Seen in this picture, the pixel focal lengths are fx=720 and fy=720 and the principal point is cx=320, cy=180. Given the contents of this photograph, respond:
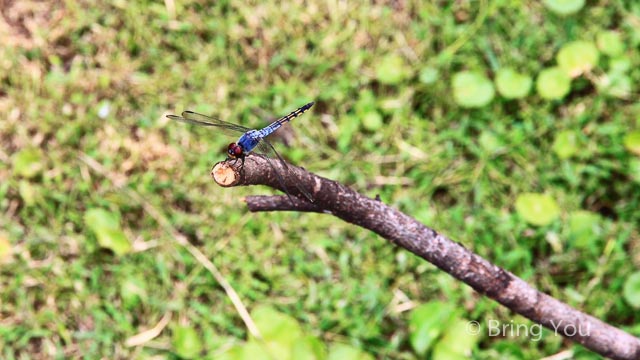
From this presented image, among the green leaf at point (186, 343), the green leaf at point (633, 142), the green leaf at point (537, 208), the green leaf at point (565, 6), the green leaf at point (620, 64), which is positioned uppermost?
the green leaf at point (565, 6)

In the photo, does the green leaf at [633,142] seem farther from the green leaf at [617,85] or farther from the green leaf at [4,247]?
the green leaf at [4,247]

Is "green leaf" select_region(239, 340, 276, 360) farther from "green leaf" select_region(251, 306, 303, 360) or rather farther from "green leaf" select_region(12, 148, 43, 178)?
"green leaf" select_region(12, 148, 43, 178)

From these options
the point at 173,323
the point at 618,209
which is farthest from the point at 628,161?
the point at 173,323

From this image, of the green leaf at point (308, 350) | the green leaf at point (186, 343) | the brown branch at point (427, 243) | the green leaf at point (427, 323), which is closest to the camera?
the brown branch at point (427, 243)

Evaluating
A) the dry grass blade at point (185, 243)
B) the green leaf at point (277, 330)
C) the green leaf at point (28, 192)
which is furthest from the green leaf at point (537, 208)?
the green leaf at point (28, 192)

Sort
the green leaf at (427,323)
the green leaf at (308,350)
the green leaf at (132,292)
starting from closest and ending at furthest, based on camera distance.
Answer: the green leaf at (308,350) → the green leaf at (427,323) → the green leaf at (132,292)

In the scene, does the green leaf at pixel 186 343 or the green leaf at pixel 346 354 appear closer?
the green leaf at pixel 346 354

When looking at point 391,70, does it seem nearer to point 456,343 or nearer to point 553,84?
point 553,84

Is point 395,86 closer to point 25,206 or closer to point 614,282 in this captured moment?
point 614,282

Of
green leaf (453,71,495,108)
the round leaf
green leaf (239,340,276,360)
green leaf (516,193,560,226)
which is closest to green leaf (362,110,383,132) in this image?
the round leaf
